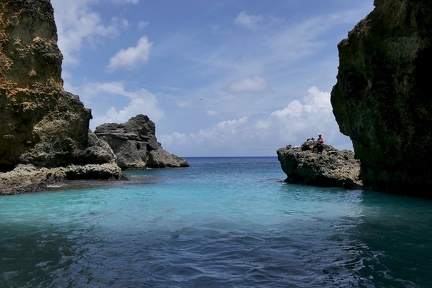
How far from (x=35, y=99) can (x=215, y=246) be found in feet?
79.5

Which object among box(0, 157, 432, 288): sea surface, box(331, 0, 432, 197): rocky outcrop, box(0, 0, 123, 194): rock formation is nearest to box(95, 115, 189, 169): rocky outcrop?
box(0, 0, 123, 194): rock formation

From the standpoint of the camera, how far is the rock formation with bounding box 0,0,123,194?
27.0 metres

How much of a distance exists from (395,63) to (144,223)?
14.5 metres

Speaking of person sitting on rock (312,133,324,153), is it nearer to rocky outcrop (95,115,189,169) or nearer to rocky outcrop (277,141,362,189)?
rocky outcrop (277,141,362,189)

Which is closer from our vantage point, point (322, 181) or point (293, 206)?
point (293, 206)

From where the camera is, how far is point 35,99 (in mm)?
28359

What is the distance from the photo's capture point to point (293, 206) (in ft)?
56.0

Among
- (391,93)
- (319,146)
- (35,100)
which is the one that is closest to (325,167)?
(319,146)

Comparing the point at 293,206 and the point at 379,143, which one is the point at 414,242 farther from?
the point at 379,143

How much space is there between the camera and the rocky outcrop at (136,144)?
65.9 meters

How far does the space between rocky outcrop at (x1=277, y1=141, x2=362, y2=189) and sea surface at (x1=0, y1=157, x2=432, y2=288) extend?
1067 centimetres

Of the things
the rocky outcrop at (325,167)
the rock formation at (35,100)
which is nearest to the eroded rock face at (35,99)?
the rock formation at (35,100)

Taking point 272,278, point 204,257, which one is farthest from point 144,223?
point 272,278

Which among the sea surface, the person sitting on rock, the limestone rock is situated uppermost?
the person sitting on rock
